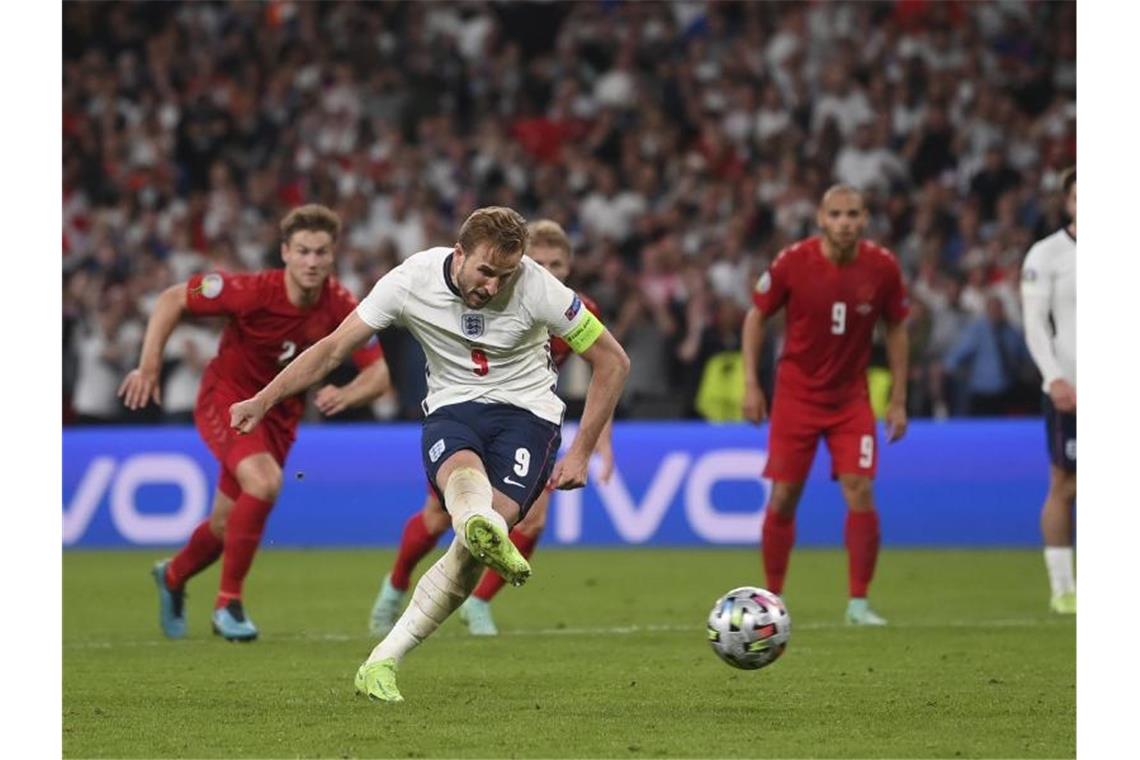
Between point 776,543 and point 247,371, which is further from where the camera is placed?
point 776,543

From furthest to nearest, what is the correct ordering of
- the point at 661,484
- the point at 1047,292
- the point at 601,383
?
the point at 661,484, the point at 1047,292, the point at 601,383

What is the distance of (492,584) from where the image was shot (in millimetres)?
10516

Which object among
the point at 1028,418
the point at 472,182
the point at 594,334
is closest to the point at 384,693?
the point at 594,334

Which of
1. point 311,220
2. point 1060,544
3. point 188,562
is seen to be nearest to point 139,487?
point 188,562

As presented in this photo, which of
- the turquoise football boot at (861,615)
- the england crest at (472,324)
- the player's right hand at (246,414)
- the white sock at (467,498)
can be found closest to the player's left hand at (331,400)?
the england crest at (472,324)

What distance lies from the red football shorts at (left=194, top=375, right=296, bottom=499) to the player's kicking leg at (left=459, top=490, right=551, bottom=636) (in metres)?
1.27

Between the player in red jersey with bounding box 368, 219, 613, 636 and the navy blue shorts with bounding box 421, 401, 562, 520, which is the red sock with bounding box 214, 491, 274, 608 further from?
the navy blue shorts with bounding box 421, 401, 562, 520

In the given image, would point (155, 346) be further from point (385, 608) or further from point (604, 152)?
point (604, 152)

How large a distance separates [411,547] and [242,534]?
36.1 inches

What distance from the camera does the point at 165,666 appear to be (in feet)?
28.8

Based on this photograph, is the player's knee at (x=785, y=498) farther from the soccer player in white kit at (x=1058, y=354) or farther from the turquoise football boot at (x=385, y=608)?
the turquoise football boot at (x=385, y=608)

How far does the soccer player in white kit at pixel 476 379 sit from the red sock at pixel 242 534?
7.56 feet
